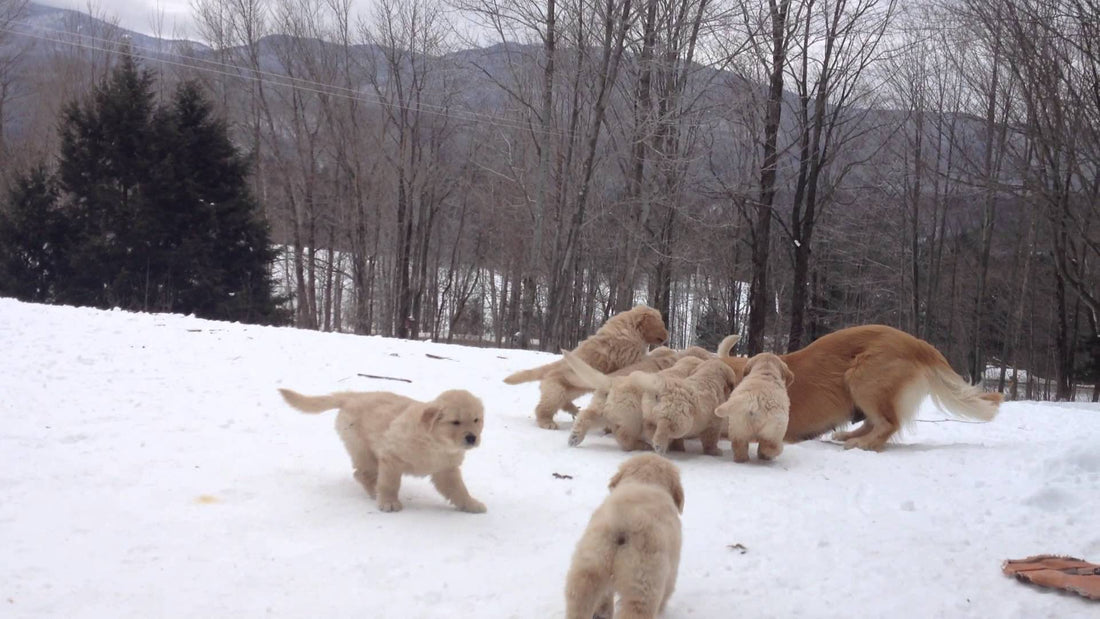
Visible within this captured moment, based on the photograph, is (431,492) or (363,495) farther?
(431,492)

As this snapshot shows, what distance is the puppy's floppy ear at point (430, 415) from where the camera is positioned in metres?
4.95

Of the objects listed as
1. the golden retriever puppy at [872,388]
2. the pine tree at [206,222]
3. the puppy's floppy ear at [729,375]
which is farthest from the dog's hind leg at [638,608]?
the pine tree at [206,222]

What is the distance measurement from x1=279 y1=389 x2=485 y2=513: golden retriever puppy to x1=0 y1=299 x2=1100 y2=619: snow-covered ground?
15 cm

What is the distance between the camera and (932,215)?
1234 inches

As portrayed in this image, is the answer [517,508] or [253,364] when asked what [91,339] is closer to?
[253,364]

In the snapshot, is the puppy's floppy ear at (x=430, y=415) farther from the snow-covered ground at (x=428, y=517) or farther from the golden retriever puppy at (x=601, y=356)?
the golden retriever puppy at (x=601, y=356)

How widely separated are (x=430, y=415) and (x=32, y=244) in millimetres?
27723

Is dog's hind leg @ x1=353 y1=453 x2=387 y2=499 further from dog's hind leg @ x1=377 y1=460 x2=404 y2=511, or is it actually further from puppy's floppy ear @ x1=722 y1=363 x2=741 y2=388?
puppy's floppy ear @ x1=722 y1=363 x2=741 y2=388

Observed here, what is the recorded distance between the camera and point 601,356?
8445 millimetres

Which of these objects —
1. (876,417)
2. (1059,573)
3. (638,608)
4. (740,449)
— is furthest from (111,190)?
(1059,573)

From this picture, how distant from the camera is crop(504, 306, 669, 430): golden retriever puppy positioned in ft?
25.8

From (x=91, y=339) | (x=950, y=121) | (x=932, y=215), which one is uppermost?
(x=950, y=121)

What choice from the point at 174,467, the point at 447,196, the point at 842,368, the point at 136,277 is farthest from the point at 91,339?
the point at 447,196

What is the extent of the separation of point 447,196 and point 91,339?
2919cm
